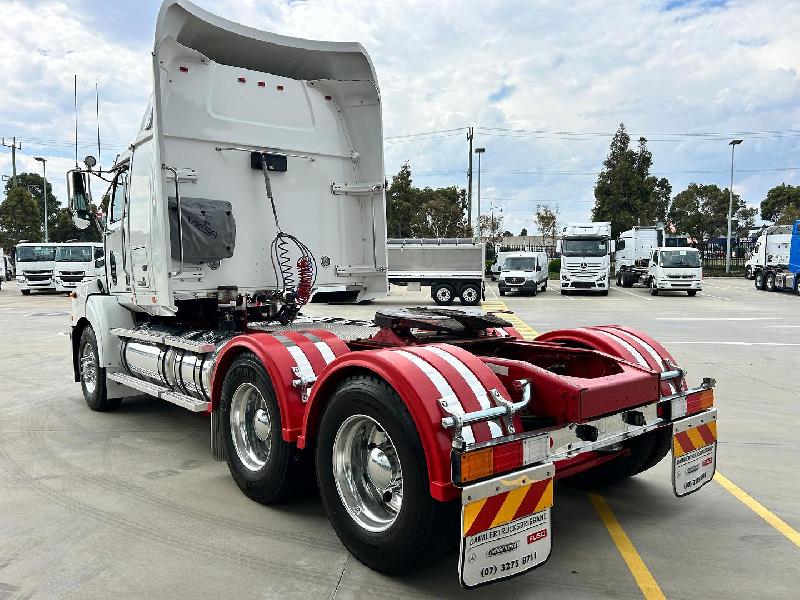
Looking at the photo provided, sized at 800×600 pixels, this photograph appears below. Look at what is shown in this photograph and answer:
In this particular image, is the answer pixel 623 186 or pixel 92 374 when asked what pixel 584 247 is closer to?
pixel 623 186

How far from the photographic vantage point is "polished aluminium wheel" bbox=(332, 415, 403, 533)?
3684mm

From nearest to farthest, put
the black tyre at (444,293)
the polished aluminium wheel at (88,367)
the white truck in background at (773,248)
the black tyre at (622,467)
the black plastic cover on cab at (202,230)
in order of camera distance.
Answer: the black tyre at (622,467)
the black plastic cover on cab at (202,230)
the polished aluminium wheel at (88,367)
the black tyre at (444,293)
the white truck in background at (773,248)

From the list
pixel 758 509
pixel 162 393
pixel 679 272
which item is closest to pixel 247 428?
pixel 162 393

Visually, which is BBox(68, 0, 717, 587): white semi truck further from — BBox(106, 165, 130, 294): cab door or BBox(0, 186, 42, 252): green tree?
BBox(0, 186, 42, 252): green tree

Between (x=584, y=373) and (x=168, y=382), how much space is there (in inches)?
157

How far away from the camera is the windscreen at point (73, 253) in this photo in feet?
99.9

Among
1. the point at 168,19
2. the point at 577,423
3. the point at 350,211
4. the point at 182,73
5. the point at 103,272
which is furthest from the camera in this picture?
the point at 103,272

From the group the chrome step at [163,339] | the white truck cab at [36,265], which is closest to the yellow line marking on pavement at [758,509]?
the chrome step at [163,339]

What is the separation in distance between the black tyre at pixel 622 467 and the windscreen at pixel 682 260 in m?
26.4

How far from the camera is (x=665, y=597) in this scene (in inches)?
132

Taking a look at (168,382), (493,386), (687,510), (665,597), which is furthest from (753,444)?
(168,382)

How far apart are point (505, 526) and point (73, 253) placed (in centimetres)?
3210

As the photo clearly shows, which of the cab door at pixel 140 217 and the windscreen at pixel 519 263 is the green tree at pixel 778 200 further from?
the cab door at pixel 140 217

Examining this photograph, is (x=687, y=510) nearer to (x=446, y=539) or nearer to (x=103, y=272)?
(x=446, y=539)
